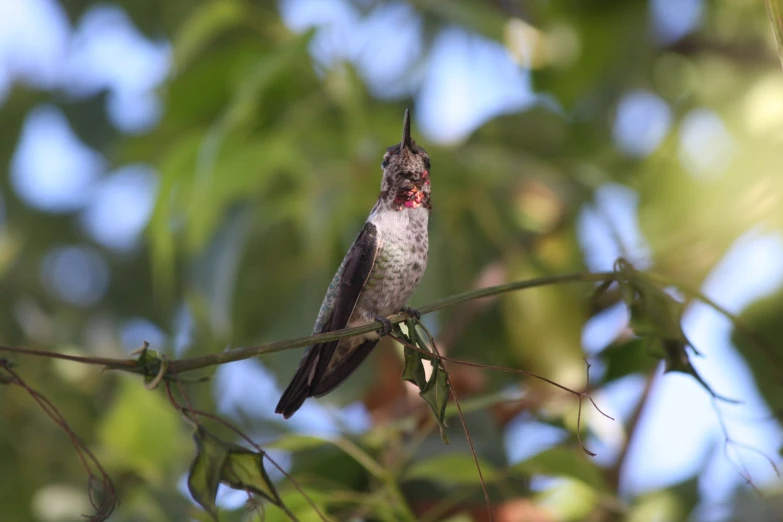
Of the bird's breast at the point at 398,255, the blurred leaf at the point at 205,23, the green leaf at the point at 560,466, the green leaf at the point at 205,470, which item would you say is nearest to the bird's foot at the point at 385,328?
the bird's breast at the point at 398,255

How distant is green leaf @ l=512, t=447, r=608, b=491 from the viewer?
1892 millimetres

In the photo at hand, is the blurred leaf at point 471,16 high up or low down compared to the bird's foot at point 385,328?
up

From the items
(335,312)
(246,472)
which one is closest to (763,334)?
(335,312)

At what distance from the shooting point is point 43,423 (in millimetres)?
3639

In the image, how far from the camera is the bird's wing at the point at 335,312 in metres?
1.22

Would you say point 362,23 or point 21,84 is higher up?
point 21,84

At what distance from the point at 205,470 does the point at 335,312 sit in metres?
0.31

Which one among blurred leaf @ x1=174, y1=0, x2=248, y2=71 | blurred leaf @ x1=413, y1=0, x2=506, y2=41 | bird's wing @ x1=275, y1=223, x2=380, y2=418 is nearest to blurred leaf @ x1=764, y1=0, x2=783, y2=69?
bird's wing @ x1=275, y1=223, x2=380, y2=418

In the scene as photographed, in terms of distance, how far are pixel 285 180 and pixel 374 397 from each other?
2.50 ft

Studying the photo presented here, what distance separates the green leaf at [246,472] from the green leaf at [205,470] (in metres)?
0.01

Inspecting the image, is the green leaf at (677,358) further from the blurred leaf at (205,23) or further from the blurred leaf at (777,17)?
the blurred leaf at (205,23)

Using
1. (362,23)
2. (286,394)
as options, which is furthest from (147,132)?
(286,394)

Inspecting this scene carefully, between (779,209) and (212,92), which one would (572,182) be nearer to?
(779,209)

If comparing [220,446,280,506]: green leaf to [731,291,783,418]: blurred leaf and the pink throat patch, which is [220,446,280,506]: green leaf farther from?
[731,291,783,418]: blurred leaf
